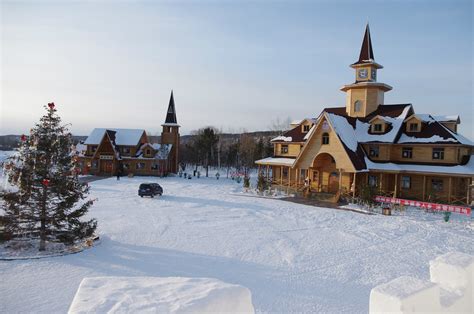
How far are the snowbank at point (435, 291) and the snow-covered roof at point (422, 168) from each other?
24308 millimetres

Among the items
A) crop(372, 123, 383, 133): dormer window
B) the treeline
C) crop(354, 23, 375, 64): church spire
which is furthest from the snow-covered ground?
the treeline

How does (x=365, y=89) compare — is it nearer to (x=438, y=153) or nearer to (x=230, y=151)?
(x=438, y=153)

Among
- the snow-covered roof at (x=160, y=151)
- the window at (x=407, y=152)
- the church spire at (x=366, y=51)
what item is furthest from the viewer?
the snow-covered roof at (x=160, y=151)

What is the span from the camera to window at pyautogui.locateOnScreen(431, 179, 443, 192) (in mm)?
25375

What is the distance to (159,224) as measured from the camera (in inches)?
646

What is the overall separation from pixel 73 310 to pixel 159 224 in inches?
579

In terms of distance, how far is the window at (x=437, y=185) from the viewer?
2538 cm

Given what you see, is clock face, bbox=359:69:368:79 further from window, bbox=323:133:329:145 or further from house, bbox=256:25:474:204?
window, bbox=323:133:329:145

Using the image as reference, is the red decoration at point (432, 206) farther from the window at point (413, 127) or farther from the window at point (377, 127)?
the window at point (413, 127)

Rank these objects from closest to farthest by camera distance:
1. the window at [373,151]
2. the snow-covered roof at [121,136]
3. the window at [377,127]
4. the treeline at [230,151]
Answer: the window at [373,151]
the window at [377,127]
the snow-covered roof at [121,136]
the treeline at [230,151]

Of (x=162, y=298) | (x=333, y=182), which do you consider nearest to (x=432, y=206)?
(x=333, y=182)

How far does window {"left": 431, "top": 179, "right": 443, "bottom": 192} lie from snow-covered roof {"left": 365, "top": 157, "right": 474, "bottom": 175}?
52.3 inches

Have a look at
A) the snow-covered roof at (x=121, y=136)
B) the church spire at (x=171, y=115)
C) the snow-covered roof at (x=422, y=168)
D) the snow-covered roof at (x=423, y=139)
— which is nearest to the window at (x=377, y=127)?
the snow-covered roof at (x=423, y=139)

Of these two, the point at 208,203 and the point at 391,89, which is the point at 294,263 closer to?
the point at 208,203
